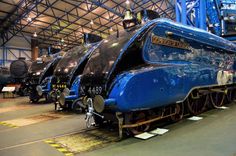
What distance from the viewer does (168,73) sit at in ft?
14.3

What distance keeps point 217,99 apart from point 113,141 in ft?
14.3

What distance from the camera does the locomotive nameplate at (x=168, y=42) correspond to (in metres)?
4.38

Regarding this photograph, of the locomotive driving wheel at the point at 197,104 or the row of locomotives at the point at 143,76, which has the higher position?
the row of locomotives at the point at 143,76

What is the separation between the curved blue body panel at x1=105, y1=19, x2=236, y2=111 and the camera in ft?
12.2

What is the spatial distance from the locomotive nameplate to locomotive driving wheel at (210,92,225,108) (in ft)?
7.01

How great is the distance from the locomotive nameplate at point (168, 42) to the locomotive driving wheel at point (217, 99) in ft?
7.01

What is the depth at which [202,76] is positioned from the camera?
17.9 ft

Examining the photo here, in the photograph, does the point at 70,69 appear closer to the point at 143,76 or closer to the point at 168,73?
the point at 168,73

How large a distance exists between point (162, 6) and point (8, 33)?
1476cm

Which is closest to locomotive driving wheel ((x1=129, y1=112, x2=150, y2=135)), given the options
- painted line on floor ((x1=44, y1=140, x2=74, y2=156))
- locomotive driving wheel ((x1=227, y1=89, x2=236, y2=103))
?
painted line on floor ((x1=44, y1=140, x2=74, y2=156))

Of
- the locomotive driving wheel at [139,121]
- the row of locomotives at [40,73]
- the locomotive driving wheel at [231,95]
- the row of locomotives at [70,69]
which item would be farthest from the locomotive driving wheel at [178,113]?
the row of locomotives at [40,73]

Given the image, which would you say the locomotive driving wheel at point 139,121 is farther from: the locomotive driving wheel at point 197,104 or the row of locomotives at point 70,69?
the row of locomotives at point 70,69

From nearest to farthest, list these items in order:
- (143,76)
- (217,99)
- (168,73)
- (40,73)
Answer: (143,76)
(168,73)
(217,99)
(40,73)

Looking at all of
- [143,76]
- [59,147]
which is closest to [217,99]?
[143,76]
